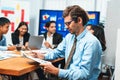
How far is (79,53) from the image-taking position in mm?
1910

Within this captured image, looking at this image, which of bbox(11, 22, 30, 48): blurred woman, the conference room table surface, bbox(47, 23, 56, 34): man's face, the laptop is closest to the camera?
the conference room table surface

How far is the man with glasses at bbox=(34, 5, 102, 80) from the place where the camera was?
5.99 feet

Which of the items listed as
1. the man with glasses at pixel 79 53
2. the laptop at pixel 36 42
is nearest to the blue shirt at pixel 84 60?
the man with glasses at pixel 79 53

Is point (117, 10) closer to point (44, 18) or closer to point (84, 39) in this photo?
point (44, 18)

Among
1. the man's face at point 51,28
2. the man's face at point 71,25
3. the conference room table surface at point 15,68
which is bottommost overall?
the conference room table surface at point 15,68

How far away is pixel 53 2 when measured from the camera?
5.80m

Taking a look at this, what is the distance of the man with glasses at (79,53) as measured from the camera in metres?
1.83

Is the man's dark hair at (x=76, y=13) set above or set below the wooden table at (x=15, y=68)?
above

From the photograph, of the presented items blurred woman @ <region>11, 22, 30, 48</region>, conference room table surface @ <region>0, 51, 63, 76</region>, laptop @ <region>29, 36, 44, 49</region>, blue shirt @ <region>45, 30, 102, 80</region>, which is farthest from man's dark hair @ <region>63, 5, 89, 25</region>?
blurred woman @ <region>11, 22, 30, 48</region>

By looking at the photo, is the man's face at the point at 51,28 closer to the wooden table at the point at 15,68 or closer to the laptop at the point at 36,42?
the laptop at the point at 36,42

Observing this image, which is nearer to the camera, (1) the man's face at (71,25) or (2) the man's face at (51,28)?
(1) the man's face at (71,25)

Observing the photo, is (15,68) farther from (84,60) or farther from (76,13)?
(76,13)

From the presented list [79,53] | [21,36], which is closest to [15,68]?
[79,53]

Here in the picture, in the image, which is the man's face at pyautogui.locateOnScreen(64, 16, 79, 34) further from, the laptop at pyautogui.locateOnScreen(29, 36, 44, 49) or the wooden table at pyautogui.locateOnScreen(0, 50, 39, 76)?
the laptop at pyautogui.locateOnScreen(29, 36, 44, 49)
